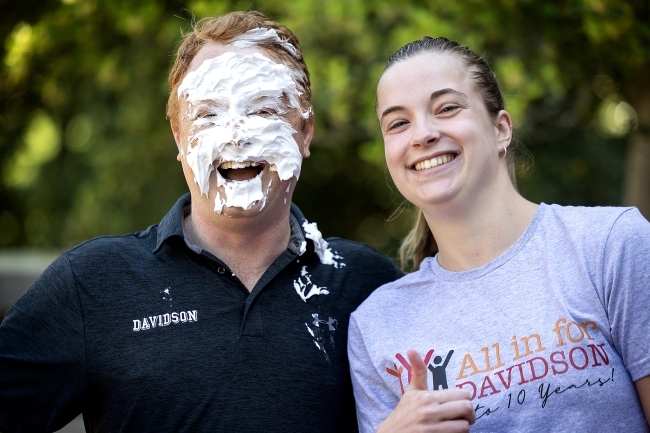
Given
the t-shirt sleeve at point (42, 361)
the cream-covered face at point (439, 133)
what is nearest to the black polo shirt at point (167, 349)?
the t-shirt sleeve at point (42, 361)

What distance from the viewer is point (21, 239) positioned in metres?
9.52

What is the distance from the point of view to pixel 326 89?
5219 mm

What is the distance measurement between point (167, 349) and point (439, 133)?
1.14 meters

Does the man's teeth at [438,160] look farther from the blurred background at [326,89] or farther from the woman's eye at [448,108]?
the blurred background at [326,89]

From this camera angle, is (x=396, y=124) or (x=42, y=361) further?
(x=396, y=124)

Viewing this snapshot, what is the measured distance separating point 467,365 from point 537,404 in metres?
0.23

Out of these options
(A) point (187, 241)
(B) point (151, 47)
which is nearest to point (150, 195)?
(B) point (151, 47)

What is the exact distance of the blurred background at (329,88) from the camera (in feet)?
12.7

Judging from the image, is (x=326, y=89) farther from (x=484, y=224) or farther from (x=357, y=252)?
(x=484, y=224)

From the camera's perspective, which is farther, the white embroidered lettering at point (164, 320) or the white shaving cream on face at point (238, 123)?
the white shaving cream on face at point (238, 123)

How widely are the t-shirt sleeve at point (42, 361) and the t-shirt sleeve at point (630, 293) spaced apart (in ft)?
5.44

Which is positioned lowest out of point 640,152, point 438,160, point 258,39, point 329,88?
point 438,160

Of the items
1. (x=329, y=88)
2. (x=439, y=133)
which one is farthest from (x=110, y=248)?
(x=329, y=88)

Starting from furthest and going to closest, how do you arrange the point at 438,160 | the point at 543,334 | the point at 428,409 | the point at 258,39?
the point at 258,39
the point at 438,160
the point at 543,334
the point at 428,409
